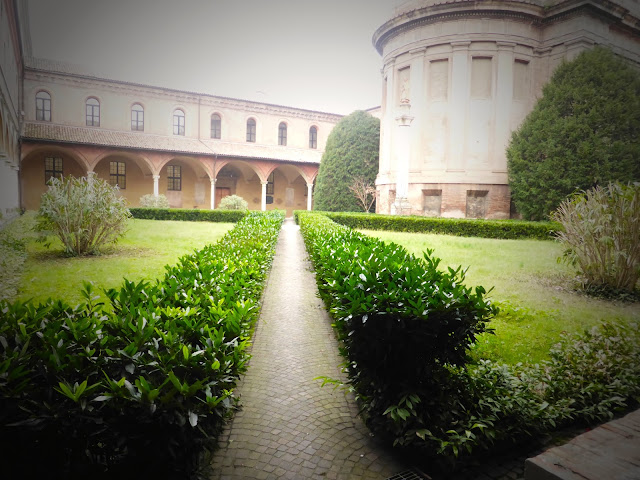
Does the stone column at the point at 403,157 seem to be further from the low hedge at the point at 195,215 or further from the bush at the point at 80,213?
the bush at the point at 80,213

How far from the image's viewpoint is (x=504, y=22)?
19438mm

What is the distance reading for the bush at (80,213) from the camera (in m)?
8.84

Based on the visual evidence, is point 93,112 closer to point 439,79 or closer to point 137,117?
point 137,117

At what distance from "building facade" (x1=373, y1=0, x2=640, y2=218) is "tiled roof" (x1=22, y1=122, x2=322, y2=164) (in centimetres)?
1012

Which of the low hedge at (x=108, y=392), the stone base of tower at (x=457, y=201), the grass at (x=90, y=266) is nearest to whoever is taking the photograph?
the low hedge at (x=108, y=392)

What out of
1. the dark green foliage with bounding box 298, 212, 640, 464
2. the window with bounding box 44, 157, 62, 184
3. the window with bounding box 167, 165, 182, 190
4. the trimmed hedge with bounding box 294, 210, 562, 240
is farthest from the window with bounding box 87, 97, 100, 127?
the dark green foliage with bounding box 298, 212, 640, 464

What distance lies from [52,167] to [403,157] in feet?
73.4

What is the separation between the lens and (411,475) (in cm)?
242

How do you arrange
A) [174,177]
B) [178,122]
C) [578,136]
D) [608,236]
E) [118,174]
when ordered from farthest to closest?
[174,177], [178,122], [118,174], [578,136], [608,236]

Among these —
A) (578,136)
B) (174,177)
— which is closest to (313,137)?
(174,177)

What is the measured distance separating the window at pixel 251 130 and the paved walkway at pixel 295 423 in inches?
1103

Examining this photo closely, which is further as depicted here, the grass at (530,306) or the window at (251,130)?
the window at (251,130)

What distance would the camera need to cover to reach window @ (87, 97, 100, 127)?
2555cm

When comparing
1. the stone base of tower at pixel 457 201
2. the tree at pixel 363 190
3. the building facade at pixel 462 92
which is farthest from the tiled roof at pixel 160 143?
the stone base of tower at pixel 457 201
